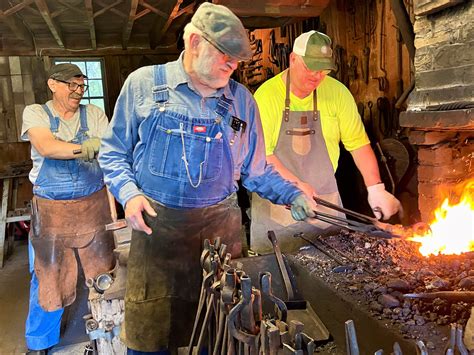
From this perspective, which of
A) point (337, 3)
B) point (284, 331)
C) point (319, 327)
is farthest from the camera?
point (337, 3)

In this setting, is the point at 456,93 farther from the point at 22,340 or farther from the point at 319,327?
the point at 22,340

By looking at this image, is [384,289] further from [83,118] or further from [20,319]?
[20,319]

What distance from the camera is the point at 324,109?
10.5 feet

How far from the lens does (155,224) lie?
2.15 m

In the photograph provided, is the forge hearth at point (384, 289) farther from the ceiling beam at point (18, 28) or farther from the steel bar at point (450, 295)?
the ceiling beam at point (18, 28)

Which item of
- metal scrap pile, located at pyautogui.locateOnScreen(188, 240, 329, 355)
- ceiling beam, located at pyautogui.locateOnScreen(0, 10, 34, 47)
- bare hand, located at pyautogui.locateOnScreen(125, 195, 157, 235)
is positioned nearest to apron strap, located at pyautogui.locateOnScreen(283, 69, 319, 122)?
bare hand, located at pyautogui.locateOnScreen(125, 195, 157, 235)

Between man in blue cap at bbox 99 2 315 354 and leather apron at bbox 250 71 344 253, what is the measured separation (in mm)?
941

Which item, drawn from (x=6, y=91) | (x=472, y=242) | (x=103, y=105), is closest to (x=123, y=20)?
(x=103, y=105)

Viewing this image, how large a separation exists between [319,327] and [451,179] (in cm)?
151

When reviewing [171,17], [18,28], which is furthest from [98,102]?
[171,17]

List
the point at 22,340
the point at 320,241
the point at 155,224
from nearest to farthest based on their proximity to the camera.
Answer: the point at 155,224, the point at 320,241, the point at 22,340

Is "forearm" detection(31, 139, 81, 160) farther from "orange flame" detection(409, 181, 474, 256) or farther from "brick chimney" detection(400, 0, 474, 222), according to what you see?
"orange flame" detection(409, 181, 474, 256)

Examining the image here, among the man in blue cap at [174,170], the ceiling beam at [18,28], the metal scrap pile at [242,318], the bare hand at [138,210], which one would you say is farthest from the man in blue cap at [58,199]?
the ceiling beam at [18,28]

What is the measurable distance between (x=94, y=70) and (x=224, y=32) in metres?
6.67
